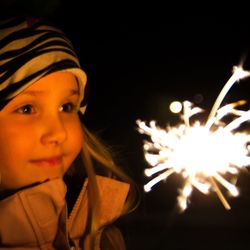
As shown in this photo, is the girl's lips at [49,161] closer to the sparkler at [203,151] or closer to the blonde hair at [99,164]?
the blonde hair at [99,164]

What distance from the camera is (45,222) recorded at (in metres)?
1.65

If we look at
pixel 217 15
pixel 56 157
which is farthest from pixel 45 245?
pixel 217 15

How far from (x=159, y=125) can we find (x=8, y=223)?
1.39 meters

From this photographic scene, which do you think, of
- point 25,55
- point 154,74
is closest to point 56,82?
point 25,55

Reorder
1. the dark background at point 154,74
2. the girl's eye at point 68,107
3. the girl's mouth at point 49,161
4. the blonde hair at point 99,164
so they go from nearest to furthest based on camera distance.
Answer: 1. the girl's mouth at point 49,161
2. the girl's eye at point 68,107
3. the blonde hair at point 99,164
4. the dark background at point 154,74

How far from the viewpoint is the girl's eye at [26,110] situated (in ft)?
5.49

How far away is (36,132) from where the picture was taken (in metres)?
1.65

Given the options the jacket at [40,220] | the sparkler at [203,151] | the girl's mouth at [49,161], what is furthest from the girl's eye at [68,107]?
the sparkler at [203,151]

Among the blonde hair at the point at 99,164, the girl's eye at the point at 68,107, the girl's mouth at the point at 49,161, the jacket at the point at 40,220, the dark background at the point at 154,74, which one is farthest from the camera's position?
the dark background at the point at 154,74

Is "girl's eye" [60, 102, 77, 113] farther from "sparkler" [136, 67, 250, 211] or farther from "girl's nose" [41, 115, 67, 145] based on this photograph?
"sparkler" [136, 67, 250, 211]

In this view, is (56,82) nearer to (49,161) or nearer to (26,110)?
(26,110)

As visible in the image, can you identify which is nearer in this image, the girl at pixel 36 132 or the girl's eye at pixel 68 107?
the girl at pixel 36 132

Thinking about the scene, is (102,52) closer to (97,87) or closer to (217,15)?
(97,87)

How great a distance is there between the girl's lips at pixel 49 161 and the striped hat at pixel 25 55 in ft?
0.85
